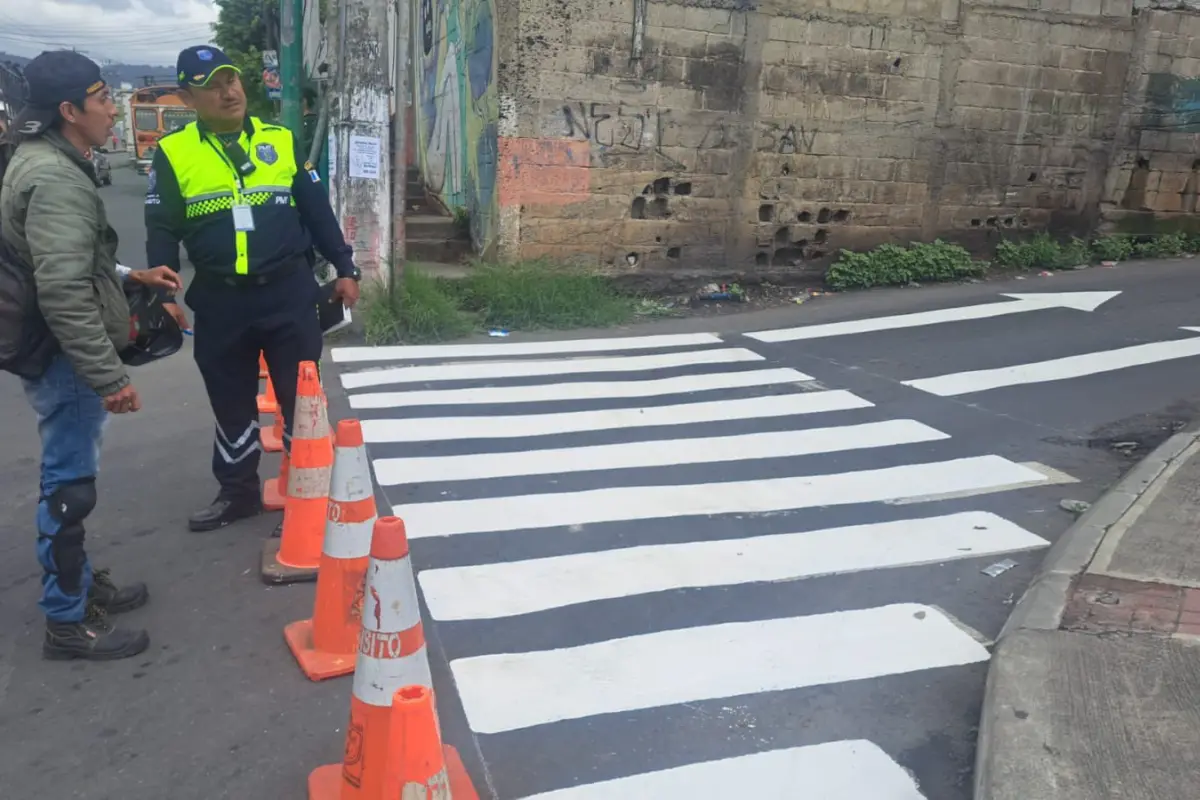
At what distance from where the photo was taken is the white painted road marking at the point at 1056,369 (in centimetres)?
775

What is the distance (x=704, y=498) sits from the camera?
5375mm

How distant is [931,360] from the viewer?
336 inches

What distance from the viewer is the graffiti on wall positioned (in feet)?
36.2

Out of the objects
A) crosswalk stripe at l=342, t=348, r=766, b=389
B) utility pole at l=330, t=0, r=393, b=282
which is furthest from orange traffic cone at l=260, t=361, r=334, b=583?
utility pole at l=330, t=0, r=393, b=282

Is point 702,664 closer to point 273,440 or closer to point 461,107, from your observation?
point 273,440

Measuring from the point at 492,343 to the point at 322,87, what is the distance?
5095 mm

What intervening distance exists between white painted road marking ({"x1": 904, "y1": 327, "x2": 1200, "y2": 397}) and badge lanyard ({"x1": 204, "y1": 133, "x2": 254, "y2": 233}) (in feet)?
17.0

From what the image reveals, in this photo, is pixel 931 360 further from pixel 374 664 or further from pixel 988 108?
pixel 374 664

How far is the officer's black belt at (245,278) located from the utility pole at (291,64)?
362 inches

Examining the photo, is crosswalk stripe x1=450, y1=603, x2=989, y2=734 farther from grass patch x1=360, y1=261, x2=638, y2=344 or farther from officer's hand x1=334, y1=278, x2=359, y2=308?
grass patch x1=360, y1=261, x2=638, y2=344

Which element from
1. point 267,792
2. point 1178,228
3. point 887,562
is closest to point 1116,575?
point 887,562

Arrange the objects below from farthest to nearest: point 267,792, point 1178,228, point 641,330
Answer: point 1178,228 < point 641,330 < point 267,792

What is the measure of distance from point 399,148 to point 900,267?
20.5 feet

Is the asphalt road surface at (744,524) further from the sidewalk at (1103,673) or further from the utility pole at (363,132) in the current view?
the utility pole at (363,132)
